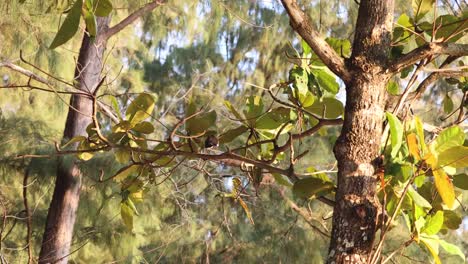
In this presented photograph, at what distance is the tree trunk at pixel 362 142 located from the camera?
1.50 ft

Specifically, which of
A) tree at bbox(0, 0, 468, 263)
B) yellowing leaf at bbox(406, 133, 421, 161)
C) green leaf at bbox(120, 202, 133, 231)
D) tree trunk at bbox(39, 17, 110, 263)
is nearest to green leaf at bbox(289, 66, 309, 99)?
tree at bbox(0, 0, 468, 263)

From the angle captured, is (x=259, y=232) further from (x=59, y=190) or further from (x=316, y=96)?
(x=316, y=96)

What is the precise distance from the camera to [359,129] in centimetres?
48

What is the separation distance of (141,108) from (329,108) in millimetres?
A: 175

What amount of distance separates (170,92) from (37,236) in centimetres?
216

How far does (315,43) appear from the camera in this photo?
493mm

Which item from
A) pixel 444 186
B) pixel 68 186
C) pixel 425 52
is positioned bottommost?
pixel 68 186

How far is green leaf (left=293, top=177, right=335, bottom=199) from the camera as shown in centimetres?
56

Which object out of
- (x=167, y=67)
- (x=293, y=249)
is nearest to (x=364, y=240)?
(x=293, y=249)

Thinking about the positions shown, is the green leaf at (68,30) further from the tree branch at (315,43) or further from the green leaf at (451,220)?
the green leaf at (451,220)

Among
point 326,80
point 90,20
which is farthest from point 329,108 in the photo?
point 90,20

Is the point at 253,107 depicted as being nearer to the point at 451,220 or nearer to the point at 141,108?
the point at 141,108

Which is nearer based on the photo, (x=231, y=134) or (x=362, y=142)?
(x=362, y=142)

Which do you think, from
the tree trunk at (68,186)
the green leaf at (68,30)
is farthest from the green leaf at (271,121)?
the tree trunk at (68,186)
